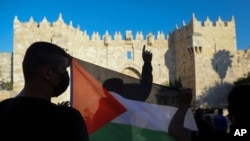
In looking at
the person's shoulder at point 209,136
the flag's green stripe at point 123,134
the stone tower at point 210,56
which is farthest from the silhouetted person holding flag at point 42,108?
the stone tower at point 210,56

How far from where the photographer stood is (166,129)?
9.82 ft

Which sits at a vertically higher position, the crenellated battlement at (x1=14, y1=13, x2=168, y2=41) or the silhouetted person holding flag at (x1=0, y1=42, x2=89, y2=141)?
the crenellated battlement at (x1=14, y1=13, x2=168, y2=41)

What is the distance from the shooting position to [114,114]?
3059 mm

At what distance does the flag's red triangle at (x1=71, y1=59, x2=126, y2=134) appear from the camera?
3.00 metres

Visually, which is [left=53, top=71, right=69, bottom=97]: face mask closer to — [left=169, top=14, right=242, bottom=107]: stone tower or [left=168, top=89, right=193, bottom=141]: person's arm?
[left=168, top=89, right=193, bottom=141]: person's arm

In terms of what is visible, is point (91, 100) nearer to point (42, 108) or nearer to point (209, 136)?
point (209, 136)

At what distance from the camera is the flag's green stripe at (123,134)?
2.94 m

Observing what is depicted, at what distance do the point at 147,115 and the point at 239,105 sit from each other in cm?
108

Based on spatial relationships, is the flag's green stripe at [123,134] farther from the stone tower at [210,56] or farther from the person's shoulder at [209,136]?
the stone tower at [210,56]

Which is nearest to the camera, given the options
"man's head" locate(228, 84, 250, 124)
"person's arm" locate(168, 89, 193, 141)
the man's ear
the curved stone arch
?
the man's ear

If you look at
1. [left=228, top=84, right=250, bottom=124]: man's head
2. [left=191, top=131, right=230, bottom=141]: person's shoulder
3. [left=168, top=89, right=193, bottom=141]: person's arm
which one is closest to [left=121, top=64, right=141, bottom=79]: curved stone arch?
[left=168, top=89, right=193, bottom=141]: person's arm

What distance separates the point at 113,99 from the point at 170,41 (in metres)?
27.2

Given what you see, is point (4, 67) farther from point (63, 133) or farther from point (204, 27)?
point (63, 133)

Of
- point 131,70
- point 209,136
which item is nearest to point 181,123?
point 209,136
